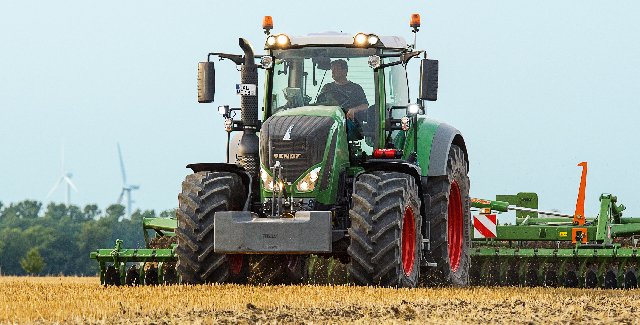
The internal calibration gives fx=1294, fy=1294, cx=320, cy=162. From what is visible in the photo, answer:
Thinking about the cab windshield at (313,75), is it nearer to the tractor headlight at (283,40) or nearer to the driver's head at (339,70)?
the driver's head at (339,70)

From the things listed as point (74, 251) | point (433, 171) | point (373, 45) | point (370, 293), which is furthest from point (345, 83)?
point (74, 251)

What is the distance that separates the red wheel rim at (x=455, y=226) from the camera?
17562 mm

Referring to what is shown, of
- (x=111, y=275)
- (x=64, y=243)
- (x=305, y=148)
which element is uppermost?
(x=305, y=148)

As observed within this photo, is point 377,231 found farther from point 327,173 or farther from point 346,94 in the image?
point 346,94

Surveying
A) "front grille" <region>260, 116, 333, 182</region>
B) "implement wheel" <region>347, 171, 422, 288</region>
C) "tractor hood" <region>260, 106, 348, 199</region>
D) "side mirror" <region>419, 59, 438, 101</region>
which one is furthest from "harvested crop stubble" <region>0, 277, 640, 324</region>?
"side mirror" <region>419, 59, 438, 101</region>

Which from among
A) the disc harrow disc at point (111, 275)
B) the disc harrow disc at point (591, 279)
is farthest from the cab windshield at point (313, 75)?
the disc harrow disc at point (591, 279)

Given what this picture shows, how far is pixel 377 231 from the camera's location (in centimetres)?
1390

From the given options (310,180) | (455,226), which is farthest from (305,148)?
(455,226)

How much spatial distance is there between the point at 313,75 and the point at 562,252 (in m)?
5.25

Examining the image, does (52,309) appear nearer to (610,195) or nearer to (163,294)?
(163,294)

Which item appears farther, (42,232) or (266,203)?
(42,232)

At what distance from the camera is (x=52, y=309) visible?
35.8 feet

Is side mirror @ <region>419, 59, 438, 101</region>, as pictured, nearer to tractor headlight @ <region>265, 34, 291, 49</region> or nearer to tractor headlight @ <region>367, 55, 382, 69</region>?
tractor headlight @ <region>367, 55, 382, 69</region>

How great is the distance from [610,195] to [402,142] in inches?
216
